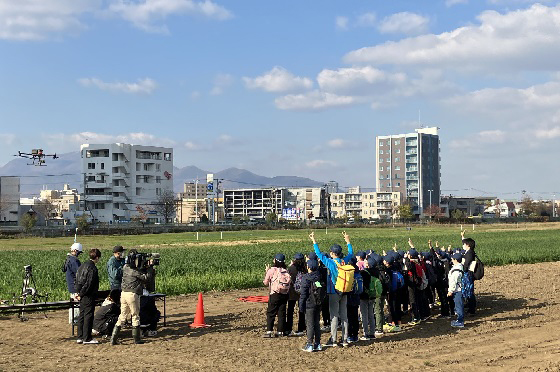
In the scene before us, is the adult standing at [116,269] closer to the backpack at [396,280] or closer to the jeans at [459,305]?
the backpack at [396,280]

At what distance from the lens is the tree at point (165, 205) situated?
13415 cm

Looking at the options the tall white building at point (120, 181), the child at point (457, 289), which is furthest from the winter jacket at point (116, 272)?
the tall white building at point (120, 181)

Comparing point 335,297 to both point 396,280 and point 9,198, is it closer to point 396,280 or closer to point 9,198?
point 396,280

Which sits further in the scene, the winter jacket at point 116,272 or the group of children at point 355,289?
the winter jacket at point 116,272

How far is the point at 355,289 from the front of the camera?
13.8 meters

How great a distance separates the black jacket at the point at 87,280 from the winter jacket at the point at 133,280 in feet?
2.10

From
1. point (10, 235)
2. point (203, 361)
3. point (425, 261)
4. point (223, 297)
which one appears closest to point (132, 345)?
point (203, 361)

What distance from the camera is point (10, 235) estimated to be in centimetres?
8506

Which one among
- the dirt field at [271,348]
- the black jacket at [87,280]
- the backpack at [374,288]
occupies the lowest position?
the dirt field at [271,348]

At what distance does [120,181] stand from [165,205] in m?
10.3

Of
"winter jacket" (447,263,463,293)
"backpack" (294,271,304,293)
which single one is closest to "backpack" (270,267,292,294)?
"backpack" (294,271,304,293)

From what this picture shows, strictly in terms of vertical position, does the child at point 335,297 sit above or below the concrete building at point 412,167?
below

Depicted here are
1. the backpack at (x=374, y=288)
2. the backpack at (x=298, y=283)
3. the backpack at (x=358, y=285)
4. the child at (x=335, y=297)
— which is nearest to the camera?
the child at (x=335, y=297)

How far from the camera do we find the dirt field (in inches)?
477
